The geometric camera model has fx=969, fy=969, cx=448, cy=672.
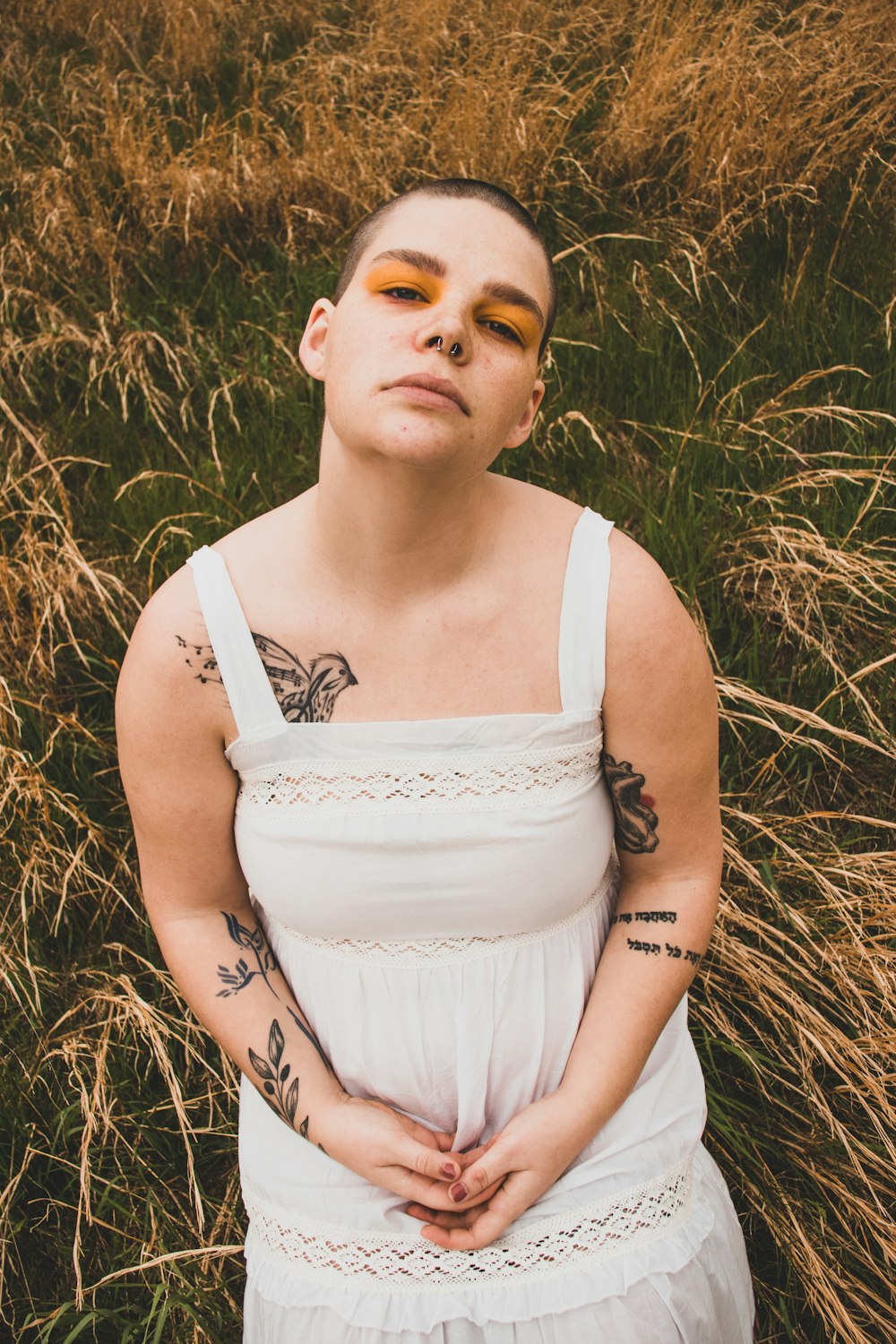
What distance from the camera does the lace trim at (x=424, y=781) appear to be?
5.01 feet

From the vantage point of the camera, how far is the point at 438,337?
56.0 inches

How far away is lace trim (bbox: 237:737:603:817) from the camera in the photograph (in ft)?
5.01

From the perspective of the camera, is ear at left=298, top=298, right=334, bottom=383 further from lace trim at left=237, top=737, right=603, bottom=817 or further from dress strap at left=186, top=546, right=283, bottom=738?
lace trim at left=237, top=737, right=603, bottom=817

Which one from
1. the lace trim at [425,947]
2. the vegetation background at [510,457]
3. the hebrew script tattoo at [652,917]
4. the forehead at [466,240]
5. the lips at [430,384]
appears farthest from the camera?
the vegetation background at [510,457]

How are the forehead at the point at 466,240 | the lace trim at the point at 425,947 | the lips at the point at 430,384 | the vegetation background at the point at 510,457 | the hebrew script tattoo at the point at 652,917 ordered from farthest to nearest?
the vegetation background at the point at 510,457 < the hebrew script tattoo at the point at 652,917 < the lace trim at the point at 425,947 < the forehead at the point at 466,240 < the lips at the point at 430,384

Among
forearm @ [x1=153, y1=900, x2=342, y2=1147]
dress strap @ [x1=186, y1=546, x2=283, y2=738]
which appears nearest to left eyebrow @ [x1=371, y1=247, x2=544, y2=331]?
dress strap @ [x1=186, y1=546, x2=283, y2=738]

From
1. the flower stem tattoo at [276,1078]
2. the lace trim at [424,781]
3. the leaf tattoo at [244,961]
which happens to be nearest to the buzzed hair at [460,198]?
the lace trim at [424,781]

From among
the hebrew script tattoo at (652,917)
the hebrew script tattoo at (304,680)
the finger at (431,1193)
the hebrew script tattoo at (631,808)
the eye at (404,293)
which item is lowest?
the finger at (431,1193)

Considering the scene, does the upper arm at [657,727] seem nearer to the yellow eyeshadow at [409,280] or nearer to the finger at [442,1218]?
the yellow eyeshadow at [409,280]

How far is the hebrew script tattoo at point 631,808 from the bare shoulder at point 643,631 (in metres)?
0.16

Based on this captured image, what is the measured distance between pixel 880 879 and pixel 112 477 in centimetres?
251

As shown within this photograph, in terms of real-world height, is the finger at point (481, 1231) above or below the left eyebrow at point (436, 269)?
below

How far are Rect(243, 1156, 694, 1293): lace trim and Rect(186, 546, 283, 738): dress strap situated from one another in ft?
2.63

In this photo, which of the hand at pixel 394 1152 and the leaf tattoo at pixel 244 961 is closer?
the hand at pixel 394 1152
